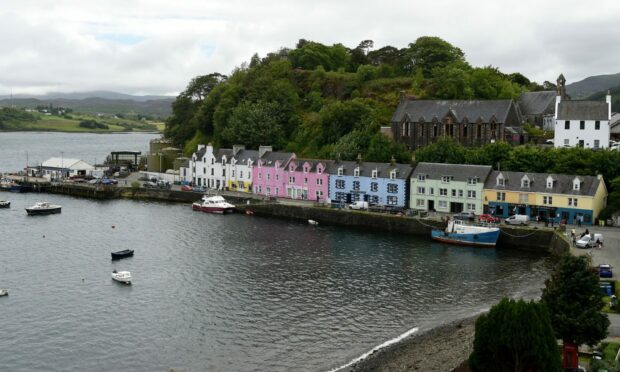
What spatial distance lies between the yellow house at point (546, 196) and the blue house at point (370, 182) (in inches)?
374

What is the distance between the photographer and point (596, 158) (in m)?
66.1

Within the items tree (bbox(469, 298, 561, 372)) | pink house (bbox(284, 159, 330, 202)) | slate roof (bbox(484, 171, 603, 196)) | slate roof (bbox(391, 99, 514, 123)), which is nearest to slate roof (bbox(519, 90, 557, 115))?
slate roof (bbox(391, 99, 514, 123))

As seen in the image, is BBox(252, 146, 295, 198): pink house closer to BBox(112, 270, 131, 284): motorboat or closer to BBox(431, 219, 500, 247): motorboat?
BBox(431, 219, 500, 247): motorboat

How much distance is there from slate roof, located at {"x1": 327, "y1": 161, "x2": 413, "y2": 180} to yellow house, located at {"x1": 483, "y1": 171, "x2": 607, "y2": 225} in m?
9.35

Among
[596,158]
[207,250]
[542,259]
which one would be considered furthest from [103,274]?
[596,158]

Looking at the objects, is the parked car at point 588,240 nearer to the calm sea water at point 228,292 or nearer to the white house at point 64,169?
the calm sea water at point 228,292

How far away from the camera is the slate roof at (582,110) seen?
75312mm

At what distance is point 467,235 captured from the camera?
6072 cm

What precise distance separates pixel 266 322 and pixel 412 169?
37725mm

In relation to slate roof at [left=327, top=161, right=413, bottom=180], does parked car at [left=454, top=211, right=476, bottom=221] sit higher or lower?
lower

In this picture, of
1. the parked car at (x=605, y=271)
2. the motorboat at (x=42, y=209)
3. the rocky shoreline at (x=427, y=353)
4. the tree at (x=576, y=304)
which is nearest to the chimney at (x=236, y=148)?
the motorboat at (x=42, y=209)

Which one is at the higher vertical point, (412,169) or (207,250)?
(412,169)

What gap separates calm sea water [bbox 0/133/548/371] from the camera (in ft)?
118

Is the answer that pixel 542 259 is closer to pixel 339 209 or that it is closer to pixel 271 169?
pixel 339 209
